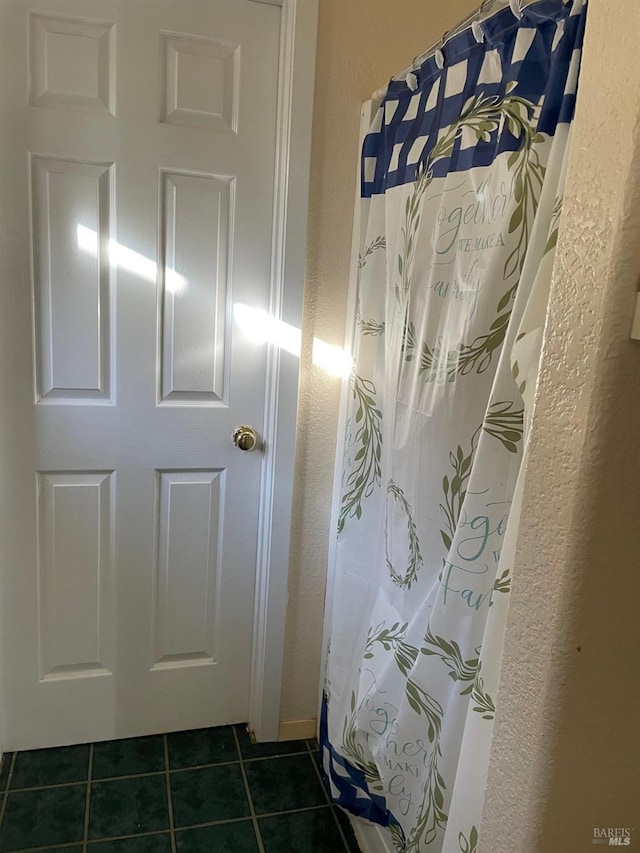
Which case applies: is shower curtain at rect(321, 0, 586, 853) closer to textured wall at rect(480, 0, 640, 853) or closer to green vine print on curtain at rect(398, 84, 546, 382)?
green vine print on curtain at rect(398, 84, 546, 382)

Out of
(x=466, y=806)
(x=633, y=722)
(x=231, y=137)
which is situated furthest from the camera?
(x=231, y=137)

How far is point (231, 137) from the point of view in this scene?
5.45ft

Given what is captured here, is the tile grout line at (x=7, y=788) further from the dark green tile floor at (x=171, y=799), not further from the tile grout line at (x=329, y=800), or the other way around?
the tile grout line at (x=329, y=800)

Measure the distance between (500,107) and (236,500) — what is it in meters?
1.20

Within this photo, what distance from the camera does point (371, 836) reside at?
1.59 m

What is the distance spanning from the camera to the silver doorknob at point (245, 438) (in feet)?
5.91

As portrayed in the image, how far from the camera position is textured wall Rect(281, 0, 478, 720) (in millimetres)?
1634

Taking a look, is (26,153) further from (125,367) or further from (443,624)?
(443,624)

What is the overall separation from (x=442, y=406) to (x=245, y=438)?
73 cm

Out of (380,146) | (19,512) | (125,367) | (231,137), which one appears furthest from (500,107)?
(19,512)

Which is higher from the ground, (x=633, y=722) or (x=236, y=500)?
(x=633, y=722)

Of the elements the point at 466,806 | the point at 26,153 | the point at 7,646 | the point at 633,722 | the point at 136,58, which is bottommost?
the point at 7,646

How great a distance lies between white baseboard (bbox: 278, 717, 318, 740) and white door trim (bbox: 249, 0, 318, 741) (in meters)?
0.03

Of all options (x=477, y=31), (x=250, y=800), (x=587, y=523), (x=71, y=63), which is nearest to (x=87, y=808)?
(x=250, y=800)
